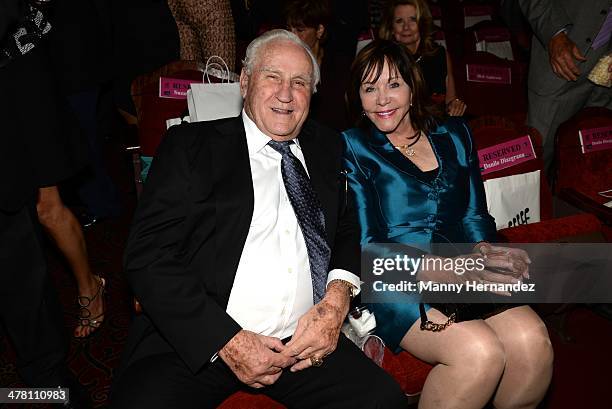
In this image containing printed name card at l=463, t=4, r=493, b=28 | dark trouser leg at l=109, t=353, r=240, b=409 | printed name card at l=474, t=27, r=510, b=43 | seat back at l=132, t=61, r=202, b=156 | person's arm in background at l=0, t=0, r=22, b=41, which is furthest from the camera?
printed name card at l=463, t=4, r=493, b=28

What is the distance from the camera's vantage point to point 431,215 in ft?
8.21

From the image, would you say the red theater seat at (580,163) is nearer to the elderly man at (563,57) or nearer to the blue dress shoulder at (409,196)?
the elderly man at (563,57)

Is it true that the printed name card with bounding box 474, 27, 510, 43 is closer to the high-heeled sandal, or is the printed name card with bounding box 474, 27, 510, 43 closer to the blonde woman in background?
the blonde woman in background

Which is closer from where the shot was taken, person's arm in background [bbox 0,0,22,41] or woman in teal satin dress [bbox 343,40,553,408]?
person's arm in background [bbox 0,0,22,41]

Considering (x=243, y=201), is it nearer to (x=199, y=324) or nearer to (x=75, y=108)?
(x=199, y=324)

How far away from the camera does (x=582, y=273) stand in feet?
8.50

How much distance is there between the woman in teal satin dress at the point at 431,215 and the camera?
213cm

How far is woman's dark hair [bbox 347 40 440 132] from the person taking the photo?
2.51 m

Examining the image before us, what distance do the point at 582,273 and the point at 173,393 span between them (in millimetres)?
1764

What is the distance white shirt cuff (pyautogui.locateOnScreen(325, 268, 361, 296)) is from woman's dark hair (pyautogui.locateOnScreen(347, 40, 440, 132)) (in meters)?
0.77

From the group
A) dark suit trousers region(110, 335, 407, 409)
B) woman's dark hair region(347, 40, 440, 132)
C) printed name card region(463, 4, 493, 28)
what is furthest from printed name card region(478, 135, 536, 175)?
printed name card region(463, 4, 493, 28)

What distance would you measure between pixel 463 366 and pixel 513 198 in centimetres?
112

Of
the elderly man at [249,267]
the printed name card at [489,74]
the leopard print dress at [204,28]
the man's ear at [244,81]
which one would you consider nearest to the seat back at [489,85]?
the printed name card at [489,74]

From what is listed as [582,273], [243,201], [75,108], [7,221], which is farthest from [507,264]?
[75,108]
